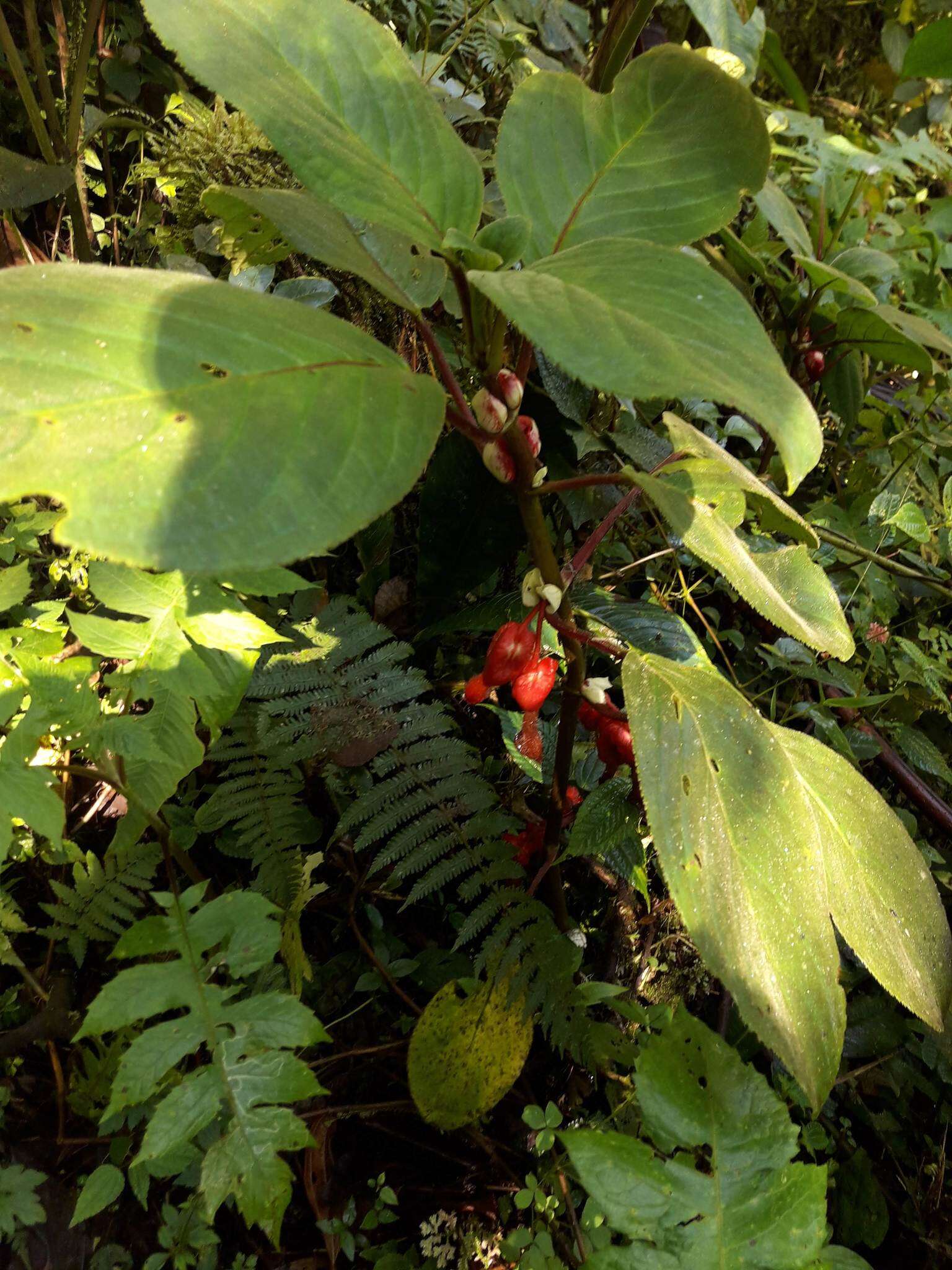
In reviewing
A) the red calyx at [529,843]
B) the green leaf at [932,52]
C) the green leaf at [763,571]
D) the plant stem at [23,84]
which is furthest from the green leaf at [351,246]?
the green leaf at [932,52]

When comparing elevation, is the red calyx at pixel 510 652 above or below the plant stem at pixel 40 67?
below

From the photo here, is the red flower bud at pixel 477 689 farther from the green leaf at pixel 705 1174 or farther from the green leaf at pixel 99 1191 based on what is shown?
the green leaf at pixel 99 1191

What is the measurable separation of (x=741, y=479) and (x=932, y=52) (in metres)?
1.73

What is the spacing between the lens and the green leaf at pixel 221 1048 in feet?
2.51

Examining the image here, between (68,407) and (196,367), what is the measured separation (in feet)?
0.26

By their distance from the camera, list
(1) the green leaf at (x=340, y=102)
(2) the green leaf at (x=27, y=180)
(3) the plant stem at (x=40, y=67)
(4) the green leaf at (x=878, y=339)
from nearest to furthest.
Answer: (1) the green leaf at (x=340, y=102) → (2) the green leaf at (x=27, y=180) → (3) the plant stem at (x=40, y=67) → (4) the green leaf at (x=878, y=339)

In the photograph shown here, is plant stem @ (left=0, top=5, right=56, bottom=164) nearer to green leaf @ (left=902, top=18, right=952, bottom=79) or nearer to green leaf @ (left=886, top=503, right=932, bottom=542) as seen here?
green leaf @ (left=886, top=503, right=932, bottom=542)

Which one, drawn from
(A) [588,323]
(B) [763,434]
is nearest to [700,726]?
(A) [588,323]

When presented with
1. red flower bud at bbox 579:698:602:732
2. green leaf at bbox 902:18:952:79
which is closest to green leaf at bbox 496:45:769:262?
red flower bud at bbox 579:698:602:732

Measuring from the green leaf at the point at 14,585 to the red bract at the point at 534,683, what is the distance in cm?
63

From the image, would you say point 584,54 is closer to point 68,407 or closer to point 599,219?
point 599,219

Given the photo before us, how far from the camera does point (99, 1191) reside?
0.91m

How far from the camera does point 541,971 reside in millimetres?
1033

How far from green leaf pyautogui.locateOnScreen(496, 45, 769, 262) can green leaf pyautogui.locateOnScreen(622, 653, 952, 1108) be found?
1.40ft
